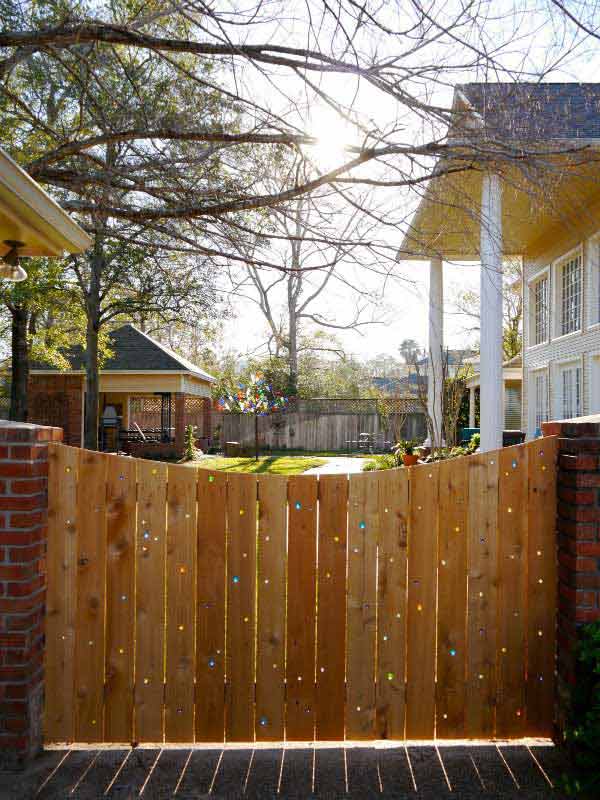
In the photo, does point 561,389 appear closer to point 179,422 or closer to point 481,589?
point 179,422

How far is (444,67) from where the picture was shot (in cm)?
350

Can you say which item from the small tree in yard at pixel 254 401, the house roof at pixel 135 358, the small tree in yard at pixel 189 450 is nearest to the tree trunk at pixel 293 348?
the small tree in yard at pixel 254 401

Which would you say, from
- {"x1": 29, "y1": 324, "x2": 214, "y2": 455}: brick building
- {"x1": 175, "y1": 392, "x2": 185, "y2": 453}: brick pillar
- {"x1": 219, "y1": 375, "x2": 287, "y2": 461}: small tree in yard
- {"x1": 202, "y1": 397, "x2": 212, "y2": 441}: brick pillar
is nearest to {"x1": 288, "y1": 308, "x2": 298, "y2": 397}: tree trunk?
{"x1": 219, "y1": 375, "x2": 287, "y2": 461}: small tree in yard

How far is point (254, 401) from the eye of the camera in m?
23.9

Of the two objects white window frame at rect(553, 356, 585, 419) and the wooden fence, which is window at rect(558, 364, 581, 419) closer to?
white window frame at rect(553, 356, 585, 419)

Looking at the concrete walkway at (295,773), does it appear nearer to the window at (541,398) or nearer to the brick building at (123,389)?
the window at (541,398)

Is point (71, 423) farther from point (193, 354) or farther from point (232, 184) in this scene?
point (193, 354)

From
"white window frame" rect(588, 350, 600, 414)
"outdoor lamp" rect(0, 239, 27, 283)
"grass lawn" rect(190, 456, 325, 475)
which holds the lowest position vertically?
"grass lawn" rect(190, 456, 325, 475)

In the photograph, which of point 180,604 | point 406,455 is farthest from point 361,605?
point 406,455

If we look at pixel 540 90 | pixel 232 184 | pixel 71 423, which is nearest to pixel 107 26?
pixel 232 184

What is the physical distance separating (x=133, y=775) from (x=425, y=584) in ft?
4.77

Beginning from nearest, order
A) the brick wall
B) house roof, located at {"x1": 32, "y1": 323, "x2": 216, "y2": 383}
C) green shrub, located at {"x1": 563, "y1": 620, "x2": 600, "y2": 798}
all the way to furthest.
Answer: green shrub, located at {"x1": 563, "y1": 620, "x2": 600, "y2": 798}
the brick wall
house roof, located at {"x1": 32, "y1": 323, "x2": 216, "y2": 383}

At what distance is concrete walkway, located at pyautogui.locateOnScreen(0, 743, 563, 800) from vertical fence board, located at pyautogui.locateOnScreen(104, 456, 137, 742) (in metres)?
0.22

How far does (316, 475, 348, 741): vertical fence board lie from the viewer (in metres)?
3.10
